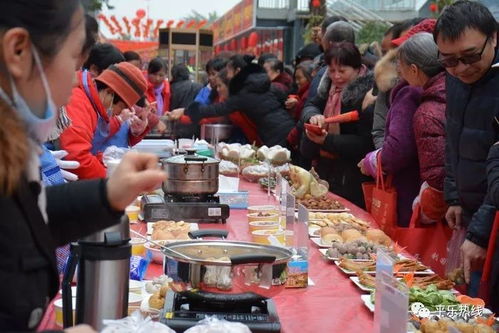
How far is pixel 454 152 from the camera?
133 inches

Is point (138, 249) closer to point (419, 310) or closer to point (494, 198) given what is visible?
point (419, 310)

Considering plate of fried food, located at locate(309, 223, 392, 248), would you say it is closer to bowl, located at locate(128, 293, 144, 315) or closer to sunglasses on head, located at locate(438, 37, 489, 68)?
sunglasses on head, located at locate(438, 37, 489, 68)

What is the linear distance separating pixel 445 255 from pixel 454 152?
57cm

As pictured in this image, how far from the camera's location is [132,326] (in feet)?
5.04

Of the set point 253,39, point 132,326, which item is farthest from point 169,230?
point 253,39

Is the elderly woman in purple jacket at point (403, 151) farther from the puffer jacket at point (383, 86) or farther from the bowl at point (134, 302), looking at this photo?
the bowl at point (134, 302)

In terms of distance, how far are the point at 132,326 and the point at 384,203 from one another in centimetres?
263

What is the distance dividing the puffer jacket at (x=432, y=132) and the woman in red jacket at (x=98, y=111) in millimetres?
1547

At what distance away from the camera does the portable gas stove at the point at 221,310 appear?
6.02 ft

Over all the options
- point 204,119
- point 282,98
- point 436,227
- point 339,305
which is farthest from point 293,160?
point 339,305

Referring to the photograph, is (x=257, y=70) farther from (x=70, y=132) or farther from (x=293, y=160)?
(x=70, y=132)

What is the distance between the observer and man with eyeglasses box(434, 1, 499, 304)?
10.2 feet

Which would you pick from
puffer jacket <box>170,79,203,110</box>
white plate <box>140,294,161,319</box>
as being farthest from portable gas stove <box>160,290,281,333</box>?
puffer jacket <box>170,79,203,110</box>

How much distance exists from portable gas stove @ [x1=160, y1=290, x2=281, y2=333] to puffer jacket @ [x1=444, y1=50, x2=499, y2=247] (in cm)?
140
